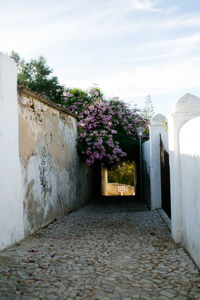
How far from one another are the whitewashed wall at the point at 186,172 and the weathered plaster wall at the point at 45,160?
271 cm

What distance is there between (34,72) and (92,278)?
22.4m

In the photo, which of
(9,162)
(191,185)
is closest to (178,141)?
(191,185)

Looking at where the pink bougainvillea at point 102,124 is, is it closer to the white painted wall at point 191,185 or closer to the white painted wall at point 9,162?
the white painted wall at point 9,162

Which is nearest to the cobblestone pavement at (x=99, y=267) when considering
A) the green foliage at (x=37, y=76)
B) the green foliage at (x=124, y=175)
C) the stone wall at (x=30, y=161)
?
the stone wall at (x=30, y=161)

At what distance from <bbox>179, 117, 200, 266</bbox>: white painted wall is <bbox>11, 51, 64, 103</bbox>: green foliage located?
61.8 feet

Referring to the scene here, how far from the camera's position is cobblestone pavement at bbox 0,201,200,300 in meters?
3.16

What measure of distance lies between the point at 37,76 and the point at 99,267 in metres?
21.5

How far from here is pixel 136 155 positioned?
13.7 meters

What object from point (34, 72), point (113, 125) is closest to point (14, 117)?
point (113, 125)

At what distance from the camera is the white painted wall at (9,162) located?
4805mm

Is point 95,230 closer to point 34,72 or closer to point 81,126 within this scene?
point 81,126

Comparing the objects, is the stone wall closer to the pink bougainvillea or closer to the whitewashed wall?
the pink bougainvillea

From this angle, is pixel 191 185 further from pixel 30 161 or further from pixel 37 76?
pixel 37 76

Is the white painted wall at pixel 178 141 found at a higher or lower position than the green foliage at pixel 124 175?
higher
